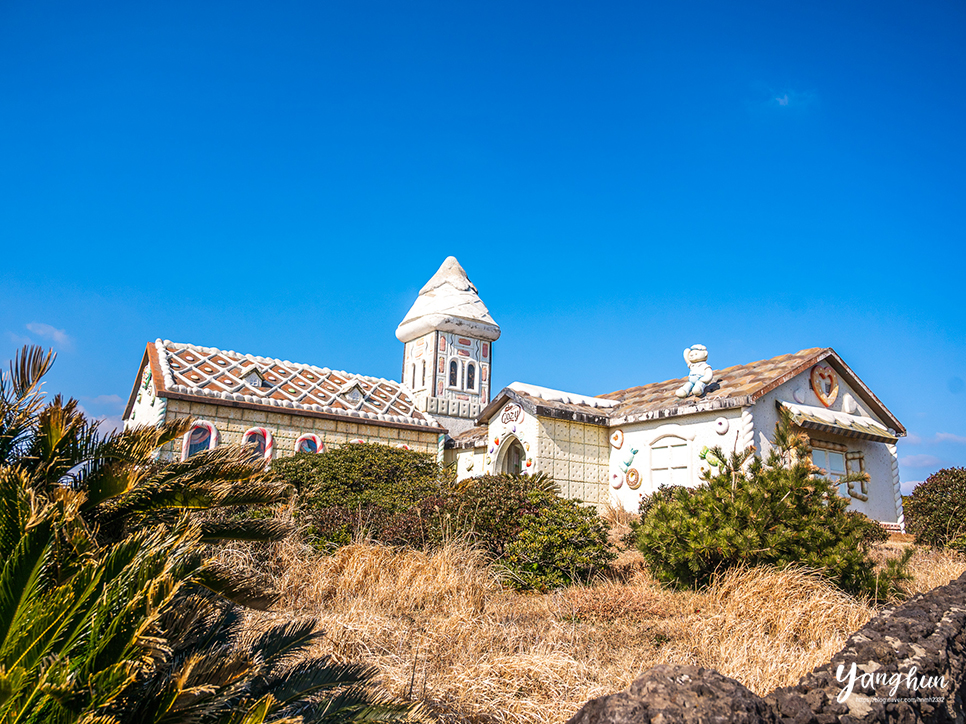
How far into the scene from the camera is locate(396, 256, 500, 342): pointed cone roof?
26375mm

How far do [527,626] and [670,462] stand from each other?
9463 mm

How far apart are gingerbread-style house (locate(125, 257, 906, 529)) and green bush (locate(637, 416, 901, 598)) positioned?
4.50m

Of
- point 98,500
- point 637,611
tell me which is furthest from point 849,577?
point 98,500

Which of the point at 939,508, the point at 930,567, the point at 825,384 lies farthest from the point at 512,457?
the point at 930,567

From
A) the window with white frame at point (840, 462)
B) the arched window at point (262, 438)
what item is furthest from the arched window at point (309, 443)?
the window with white frame at point (840, 462)

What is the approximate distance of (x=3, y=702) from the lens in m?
2.01

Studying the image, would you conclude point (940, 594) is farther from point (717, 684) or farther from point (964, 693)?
point (717, 684)

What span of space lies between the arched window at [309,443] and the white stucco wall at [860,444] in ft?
39.7

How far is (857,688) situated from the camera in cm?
336

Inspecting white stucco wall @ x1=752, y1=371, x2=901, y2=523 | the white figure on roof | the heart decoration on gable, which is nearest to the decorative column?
white stucco wall @ x1=752, y1=371, x2=901, y2=523

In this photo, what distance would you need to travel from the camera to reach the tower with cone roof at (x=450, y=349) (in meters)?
24.6

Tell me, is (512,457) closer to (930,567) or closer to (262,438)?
(262,438)

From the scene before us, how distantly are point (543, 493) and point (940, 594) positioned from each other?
17.0 feet

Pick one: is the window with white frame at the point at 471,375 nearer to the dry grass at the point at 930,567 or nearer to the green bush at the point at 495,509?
the green bush at the point at 495,509
